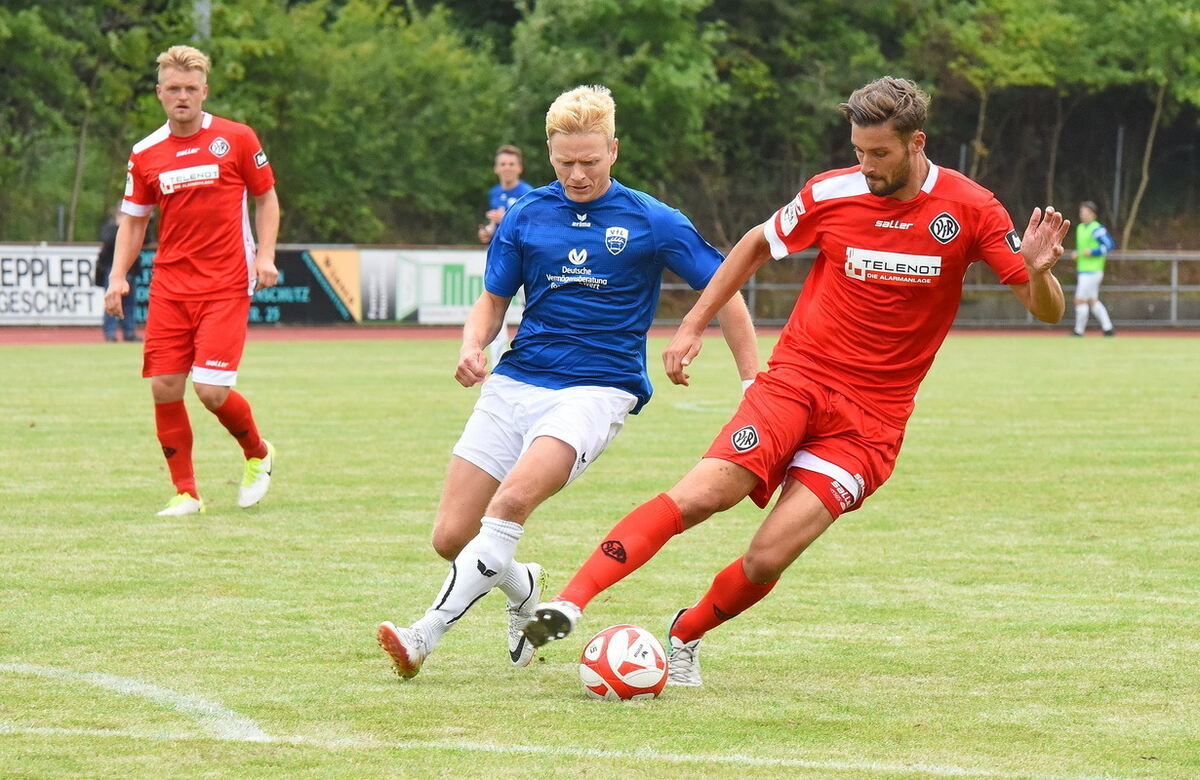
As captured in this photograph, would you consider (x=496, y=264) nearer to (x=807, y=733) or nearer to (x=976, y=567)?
(x=807, y=733)

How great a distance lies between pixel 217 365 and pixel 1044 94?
106ft

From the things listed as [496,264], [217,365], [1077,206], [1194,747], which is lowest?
[1077,206]

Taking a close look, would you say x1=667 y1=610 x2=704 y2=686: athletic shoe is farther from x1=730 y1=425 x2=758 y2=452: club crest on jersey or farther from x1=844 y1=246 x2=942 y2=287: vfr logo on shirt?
x1=844 y1=246 x2=942 y2=287: vfr logo on shirt

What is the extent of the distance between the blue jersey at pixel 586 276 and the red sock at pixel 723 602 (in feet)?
2.49

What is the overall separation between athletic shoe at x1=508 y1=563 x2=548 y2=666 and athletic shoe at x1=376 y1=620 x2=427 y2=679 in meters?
0.38

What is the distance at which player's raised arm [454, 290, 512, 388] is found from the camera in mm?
5320

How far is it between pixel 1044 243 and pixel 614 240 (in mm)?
1350

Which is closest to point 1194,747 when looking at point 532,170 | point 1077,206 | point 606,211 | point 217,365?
point 606,211

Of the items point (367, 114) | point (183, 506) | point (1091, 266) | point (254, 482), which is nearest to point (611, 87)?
point (367, 114)

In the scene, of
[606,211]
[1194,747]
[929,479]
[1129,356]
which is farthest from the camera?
[1129,356]

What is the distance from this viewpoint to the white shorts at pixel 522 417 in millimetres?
5453

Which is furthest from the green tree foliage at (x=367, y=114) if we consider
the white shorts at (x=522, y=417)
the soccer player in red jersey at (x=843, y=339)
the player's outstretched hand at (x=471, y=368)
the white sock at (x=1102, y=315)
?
the soccer player in red jersey at (x=843, y=339)

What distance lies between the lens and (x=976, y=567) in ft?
24.3

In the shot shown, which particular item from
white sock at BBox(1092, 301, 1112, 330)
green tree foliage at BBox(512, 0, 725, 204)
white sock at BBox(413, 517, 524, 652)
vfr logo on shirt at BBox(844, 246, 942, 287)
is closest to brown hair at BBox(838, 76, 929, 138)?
vfr logo on shirt at BBox(844, 246, 942, 287)
